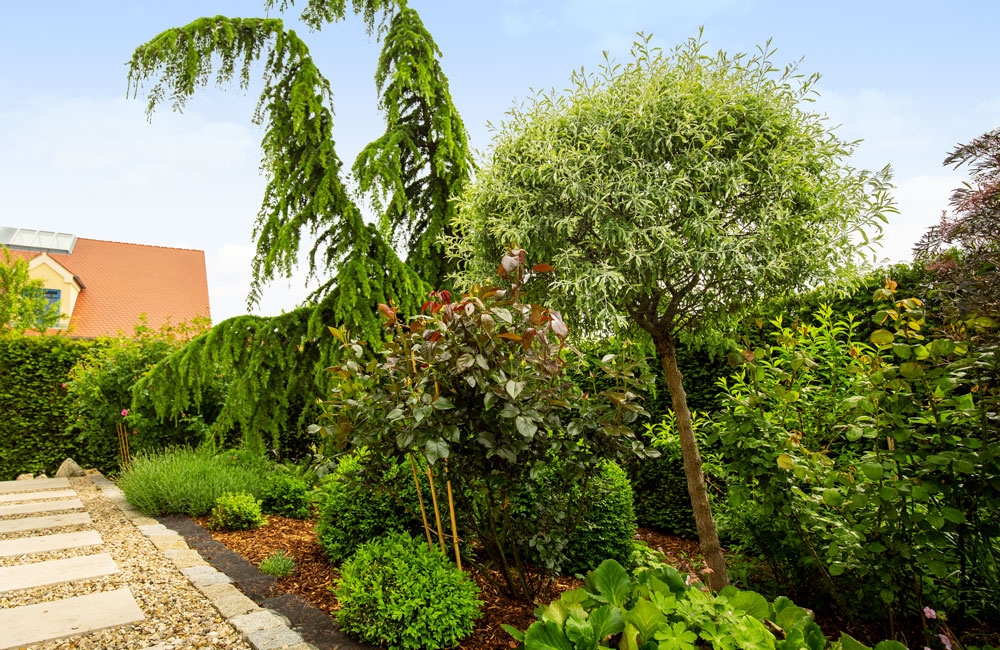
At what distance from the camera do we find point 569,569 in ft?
11.5

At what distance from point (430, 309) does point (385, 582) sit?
4.39ft

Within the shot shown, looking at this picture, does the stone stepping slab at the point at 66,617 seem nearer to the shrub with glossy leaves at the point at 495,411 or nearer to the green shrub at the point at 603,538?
the shrub with glossy leaves at the point at 495,411

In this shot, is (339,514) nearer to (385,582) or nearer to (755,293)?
(385,582)

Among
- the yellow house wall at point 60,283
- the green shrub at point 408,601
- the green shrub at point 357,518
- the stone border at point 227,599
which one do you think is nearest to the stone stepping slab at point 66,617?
the stone border at point 227,599

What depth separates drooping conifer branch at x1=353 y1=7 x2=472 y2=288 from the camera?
616 centimetres

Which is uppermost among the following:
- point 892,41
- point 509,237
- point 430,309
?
point 892,41

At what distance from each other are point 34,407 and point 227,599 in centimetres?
791

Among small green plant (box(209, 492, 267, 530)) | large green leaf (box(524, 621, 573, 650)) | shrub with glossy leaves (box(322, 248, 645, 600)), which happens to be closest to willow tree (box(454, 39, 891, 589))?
shrub with glossy leaves (box(322, 248, 645, 600))

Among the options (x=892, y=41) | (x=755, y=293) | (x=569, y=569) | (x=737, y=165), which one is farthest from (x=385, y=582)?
(x=892, y=41)

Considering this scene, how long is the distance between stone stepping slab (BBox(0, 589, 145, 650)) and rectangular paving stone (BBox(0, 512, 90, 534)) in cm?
240

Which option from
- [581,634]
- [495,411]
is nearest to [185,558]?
[495,411]

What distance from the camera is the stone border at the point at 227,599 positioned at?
238 centimetres

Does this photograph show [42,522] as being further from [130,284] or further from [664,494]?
[130,284]

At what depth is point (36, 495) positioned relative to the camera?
251 inches
